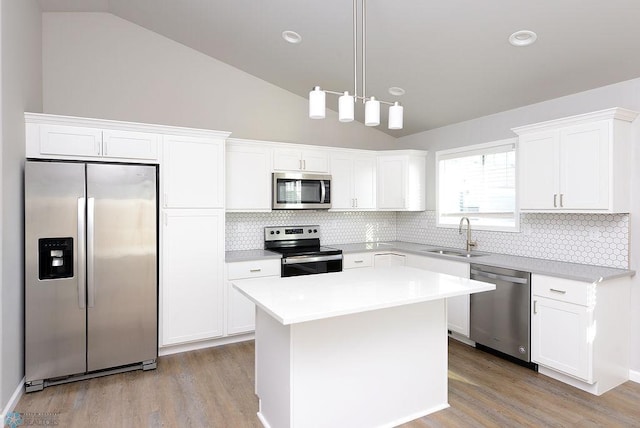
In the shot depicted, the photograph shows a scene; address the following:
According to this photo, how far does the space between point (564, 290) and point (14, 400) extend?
4173 millimetres

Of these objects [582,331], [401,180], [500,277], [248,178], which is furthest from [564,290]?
[248,178]

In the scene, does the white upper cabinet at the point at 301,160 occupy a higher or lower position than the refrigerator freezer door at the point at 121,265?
higher

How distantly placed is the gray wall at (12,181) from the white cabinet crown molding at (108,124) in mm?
121

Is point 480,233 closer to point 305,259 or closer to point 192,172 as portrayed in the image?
point 305,259

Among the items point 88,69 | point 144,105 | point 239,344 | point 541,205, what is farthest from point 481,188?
point 88,69

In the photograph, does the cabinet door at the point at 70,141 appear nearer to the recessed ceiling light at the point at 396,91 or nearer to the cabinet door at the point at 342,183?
the cabinet door at the point at 342,183

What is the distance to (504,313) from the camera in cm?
335

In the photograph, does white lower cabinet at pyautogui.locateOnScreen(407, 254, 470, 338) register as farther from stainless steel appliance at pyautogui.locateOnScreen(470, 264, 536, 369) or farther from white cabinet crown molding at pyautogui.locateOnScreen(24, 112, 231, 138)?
white cabinet crown molding at pyautogui.locateOnScreen(24, 112, 231, 138)

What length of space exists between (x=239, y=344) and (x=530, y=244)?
125 inches

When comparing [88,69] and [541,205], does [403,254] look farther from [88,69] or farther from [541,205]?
[88,69]

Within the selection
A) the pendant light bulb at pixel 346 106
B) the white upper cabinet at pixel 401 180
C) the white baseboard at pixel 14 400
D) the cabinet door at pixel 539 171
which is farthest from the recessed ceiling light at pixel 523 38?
the white baseboard at pixel 14 400

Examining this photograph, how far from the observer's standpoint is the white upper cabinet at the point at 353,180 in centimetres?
476

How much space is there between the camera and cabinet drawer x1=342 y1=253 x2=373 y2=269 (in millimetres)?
4480

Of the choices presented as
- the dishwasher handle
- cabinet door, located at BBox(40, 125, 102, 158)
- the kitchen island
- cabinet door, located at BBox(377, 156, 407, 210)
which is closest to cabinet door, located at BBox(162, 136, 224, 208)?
cabinet door, located at BBox(40, 125, 102, 158)
